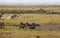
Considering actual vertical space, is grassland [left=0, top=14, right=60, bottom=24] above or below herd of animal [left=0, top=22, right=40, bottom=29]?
above

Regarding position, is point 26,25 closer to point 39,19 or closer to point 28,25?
point 28,25

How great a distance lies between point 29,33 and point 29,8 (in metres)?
0.32

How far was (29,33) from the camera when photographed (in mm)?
1057

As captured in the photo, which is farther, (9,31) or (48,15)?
(48,15)

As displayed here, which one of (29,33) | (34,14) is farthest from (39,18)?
(29,33)

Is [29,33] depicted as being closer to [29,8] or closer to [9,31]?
[9,31]

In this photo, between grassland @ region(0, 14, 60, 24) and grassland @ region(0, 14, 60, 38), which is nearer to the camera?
grassland @ region(0, 14, 60, 38)

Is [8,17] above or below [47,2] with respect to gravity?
below

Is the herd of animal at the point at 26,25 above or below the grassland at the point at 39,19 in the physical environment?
below

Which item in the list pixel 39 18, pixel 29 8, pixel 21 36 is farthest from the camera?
pixel 29 8

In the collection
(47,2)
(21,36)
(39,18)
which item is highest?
(47,2)

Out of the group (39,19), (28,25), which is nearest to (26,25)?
(28,25)

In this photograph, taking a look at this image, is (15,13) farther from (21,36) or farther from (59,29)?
(59,29)

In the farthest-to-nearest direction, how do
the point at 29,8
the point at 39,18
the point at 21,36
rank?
the point at 29,8 → the point at 39,18 → the point at 21,36
